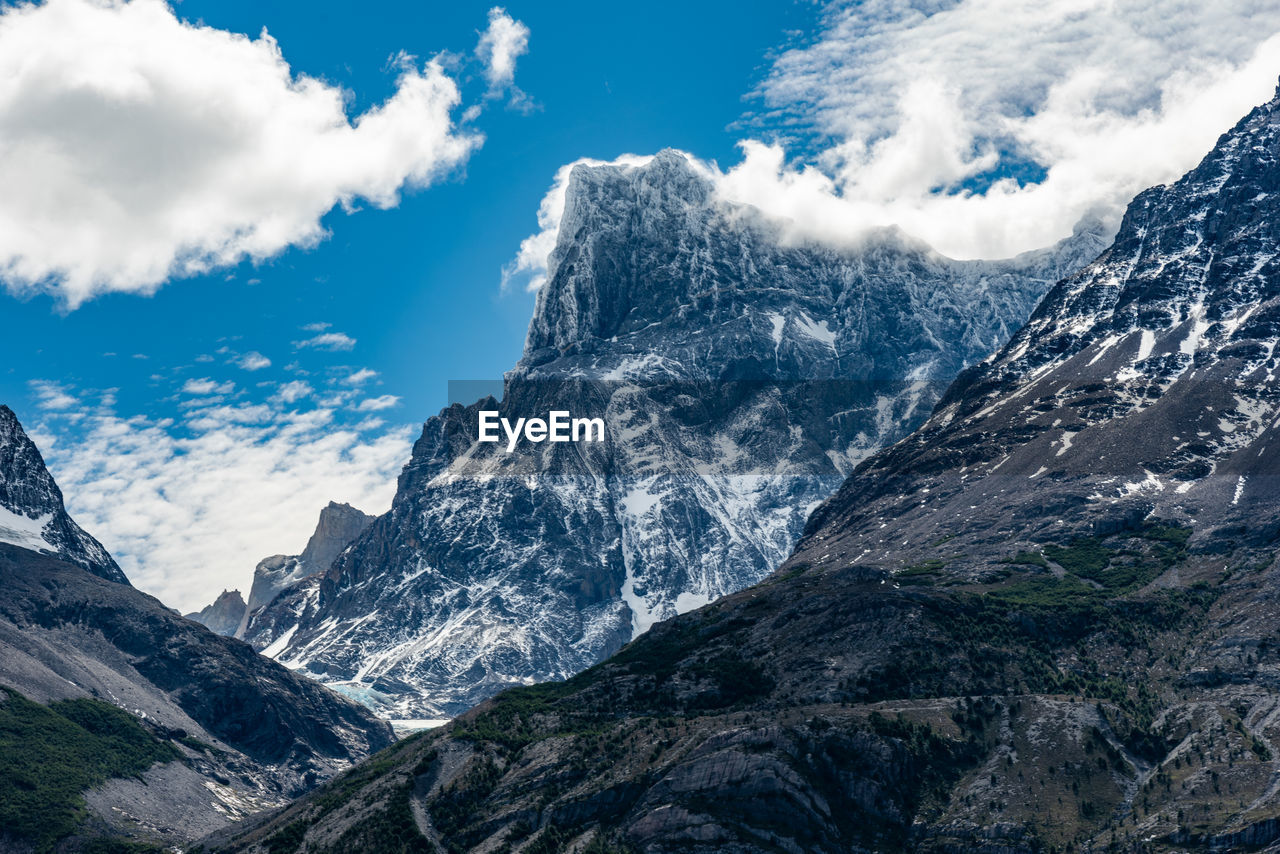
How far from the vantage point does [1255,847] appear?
196m
